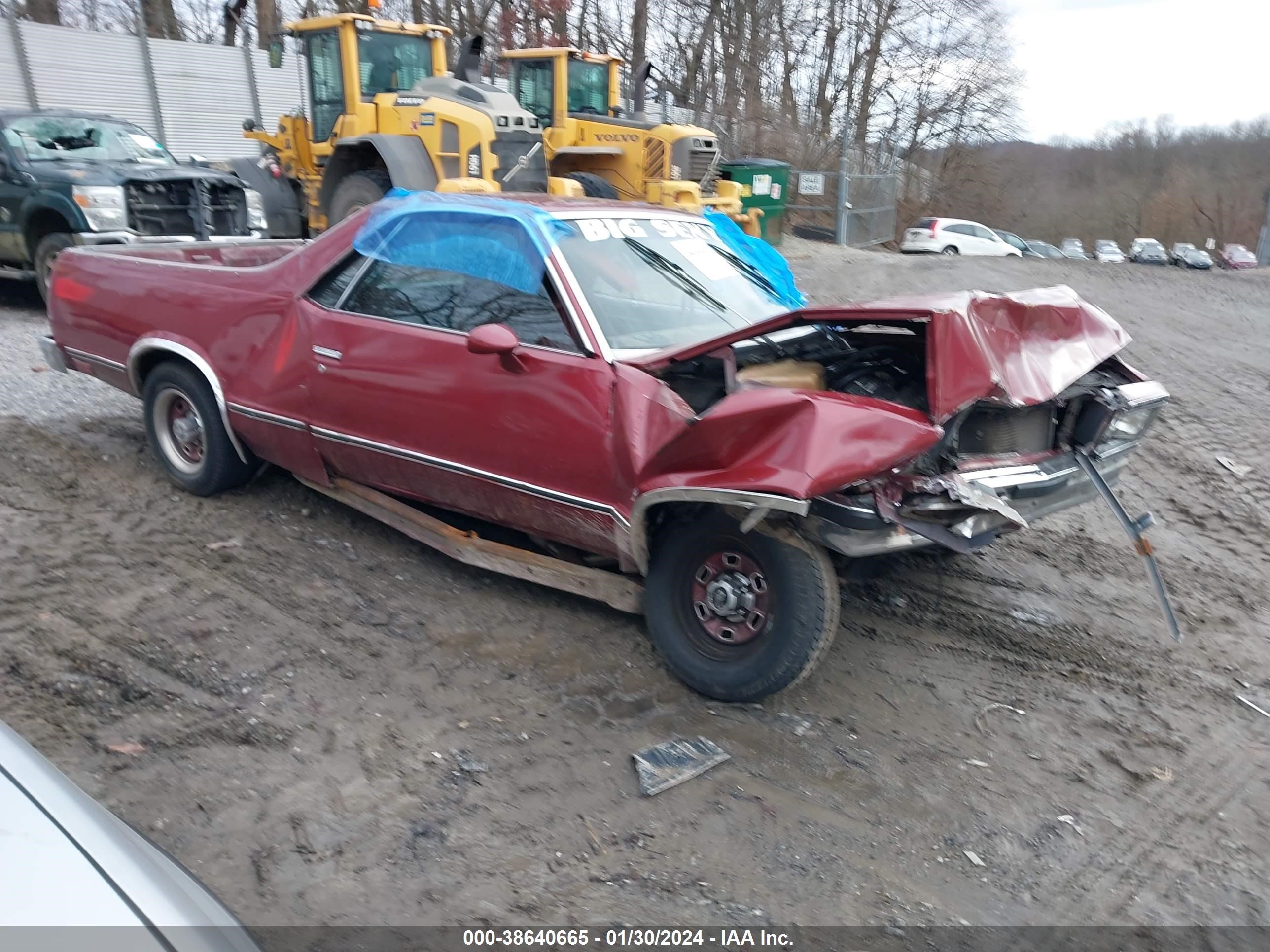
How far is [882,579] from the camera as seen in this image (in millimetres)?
4777

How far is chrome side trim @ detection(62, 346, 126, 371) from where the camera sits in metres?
5.55

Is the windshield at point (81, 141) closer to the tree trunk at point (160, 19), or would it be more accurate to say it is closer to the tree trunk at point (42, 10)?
the tree trunk at point (42, 10)

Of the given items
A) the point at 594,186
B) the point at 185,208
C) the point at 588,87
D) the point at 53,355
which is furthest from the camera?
the point at 588,87

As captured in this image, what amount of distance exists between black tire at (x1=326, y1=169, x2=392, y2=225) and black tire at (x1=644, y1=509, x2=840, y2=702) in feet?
28.8

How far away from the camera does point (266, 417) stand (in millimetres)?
4855

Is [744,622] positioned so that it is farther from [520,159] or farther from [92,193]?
[520,159]

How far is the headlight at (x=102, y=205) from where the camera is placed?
942cm

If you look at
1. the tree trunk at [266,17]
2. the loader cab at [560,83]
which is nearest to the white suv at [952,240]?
the loader cab at [560,83]

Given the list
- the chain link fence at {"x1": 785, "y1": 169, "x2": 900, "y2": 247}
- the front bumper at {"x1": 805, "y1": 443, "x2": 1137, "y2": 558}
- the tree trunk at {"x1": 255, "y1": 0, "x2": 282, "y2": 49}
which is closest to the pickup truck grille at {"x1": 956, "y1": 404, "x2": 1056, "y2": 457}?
the front bumper at {"x1": 805, "y1": 443, "x2": 1137, "y2": 558}

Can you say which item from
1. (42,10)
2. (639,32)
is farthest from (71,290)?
(639,32)

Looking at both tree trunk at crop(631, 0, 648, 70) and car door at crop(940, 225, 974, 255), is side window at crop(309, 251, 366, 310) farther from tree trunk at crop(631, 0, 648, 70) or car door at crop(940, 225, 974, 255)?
tree trunk at crop(631, 0, 648, 70)

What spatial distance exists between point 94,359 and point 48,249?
16.0 feet

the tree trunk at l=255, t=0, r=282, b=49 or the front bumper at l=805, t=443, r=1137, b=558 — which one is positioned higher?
the tree trunk at l=255, t=0, r=282, b=49

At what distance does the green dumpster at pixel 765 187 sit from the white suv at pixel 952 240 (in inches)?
325
